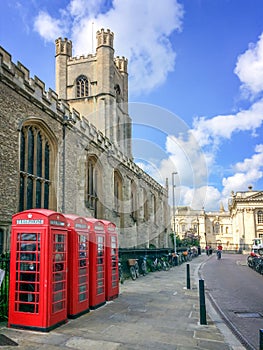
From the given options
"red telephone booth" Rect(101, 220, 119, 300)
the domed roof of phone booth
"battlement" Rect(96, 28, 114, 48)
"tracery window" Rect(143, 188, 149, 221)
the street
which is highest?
"battlement" Rect(96, 28, 114, 48)

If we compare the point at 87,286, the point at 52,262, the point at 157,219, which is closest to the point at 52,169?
the point at 87,286

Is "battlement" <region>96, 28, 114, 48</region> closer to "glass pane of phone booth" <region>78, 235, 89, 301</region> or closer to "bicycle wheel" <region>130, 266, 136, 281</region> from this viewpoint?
"bicycle wheel" <region>130, 266, 136, 281</region>

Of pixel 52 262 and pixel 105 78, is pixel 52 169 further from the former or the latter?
pixel 105 78

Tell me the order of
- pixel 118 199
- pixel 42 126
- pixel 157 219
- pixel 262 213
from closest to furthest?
1. pixel 42 126
2. pixel 118 199
3. pixel 157 219
4. pixel 262 213

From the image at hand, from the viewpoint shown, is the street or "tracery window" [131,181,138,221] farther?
"tracery window" [131,181,138,221]

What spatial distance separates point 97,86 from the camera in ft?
129

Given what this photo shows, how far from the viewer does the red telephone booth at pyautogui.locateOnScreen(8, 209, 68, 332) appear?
243 inches

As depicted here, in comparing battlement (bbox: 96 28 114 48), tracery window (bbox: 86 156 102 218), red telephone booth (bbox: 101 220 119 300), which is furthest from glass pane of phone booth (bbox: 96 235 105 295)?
battlement (bbox: 96 28 114 48)

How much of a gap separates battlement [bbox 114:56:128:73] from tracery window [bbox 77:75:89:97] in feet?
27.3

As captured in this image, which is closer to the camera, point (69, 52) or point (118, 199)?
point (118, 199)

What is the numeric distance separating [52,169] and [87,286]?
899 cm

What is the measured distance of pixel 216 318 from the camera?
7.87 meters

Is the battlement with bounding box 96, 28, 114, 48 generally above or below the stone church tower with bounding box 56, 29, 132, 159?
above

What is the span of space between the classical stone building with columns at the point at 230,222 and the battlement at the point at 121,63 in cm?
2350
